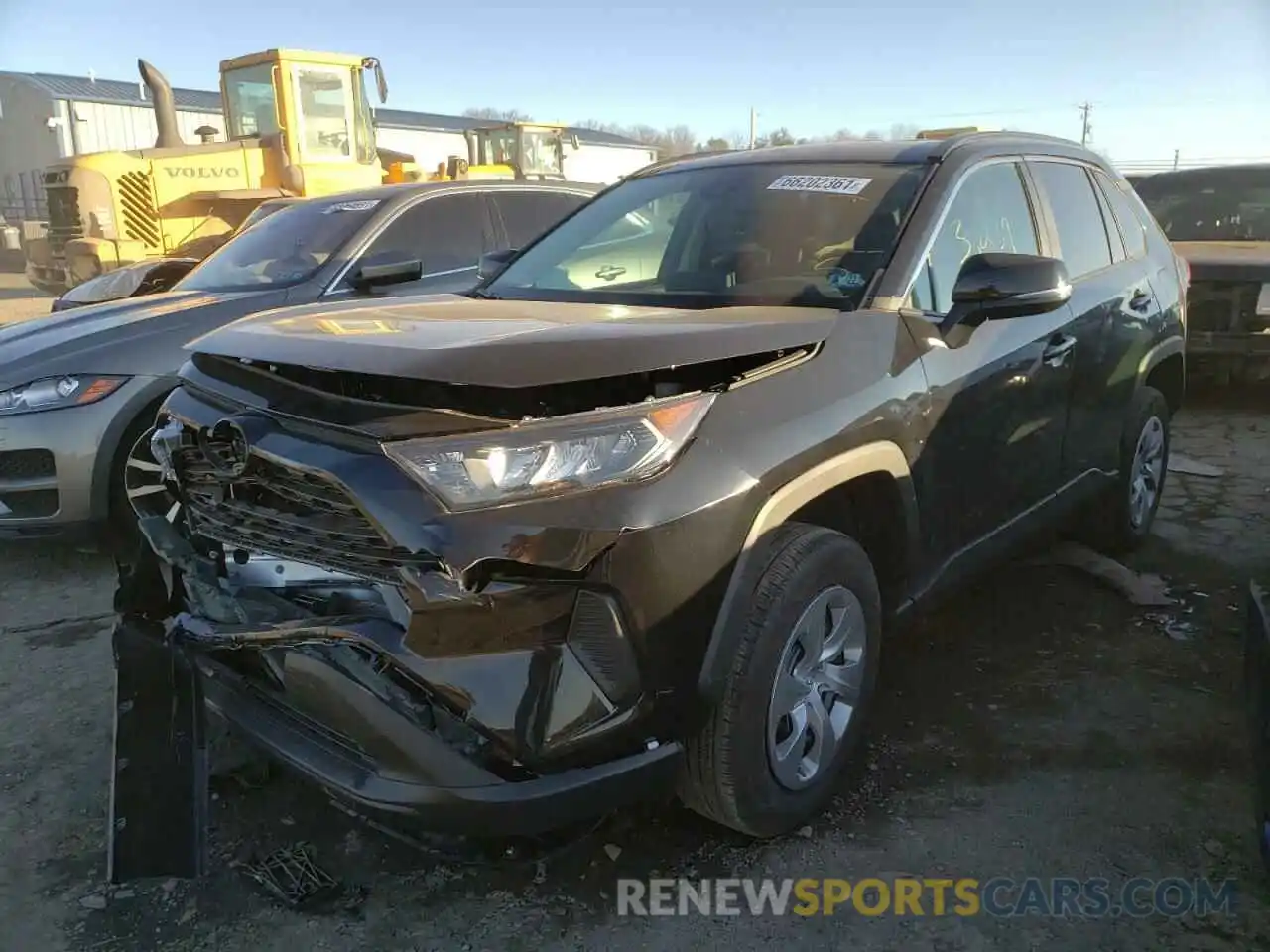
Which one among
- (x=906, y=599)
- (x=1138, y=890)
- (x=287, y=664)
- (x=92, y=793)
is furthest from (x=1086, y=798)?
(x=92, y=793)

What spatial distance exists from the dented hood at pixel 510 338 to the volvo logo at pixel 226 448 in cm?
20

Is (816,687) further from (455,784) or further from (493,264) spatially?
(493,264)

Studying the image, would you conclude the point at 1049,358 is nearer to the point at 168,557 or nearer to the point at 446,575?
the point at 446,575

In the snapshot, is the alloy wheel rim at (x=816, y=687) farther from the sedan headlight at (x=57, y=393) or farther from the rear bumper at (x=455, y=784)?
the sedan headlight at (x=57, y=393)

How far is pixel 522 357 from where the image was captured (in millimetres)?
2094

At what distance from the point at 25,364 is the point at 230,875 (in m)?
2.88

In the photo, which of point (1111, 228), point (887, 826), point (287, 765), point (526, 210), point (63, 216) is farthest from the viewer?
point (63, 216)

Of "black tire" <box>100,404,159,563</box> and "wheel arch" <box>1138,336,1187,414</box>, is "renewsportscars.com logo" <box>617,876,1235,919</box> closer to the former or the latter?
"wheel arch" <box>1138,336,1187,414</box>

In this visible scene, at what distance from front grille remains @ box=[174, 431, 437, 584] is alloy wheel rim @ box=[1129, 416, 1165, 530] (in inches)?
140

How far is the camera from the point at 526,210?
21.4 ft

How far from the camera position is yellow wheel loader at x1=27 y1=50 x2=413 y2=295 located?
13.0 meters

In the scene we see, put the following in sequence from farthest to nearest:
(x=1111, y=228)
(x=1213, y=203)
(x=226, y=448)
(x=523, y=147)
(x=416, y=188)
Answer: (x=523, y=147) → (x=1213, y=203) → (x=416, y=188) → (x=1111, y=228) → (x=226, y=448)

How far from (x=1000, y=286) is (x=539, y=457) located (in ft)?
5.20

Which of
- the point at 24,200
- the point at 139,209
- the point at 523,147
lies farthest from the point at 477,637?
the point at 24,200
